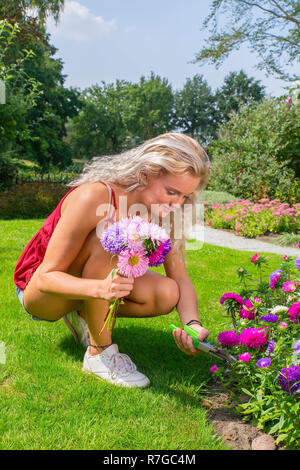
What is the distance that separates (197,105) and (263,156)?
40.5 meters

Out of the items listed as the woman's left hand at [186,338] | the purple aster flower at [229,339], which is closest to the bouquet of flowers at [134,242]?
the woman's left hand at [186,338]

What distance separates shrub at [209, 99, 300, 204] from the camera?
10.1 m

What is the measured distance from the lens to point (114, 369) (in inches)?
78.0

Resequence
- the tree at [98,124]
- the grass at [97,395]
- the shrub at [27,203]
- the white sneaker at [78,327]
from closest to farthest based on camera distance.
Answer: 1. the grass at [97,395]
2. the white sneaker at [78,327]
3. the shrub at [27,203]
4. the tree at [98,124]

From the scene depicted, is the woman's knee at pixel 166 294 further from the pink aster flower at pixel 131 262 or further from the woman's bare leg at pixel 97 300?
the pink aster flower at pixel 131 262

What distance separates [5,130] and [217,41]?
1243 cm

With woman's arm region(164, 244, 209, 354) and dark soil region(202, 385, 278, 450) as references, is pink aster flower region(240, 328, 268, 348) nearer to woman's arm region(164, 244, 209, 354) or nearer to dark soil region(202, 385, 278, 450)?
woman's arm region(164, 244, 209, 354)

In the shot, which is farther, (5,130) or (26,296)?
(5,130)


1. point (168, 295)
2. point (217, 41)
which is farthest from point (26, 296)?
point (217, 41)

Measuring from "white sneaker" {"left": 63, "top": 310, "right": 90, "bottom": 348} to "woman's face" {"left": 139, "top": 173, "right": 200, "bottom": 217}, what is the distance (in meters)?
0.77

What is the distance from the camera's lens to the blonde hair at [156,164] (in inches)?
69.6

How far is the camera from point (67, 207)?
1834 mm

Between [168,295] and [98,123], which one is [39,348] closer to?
[168,295]

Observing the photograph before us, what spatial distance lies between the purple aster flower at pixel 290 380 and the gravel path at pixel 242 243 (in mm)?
4440
